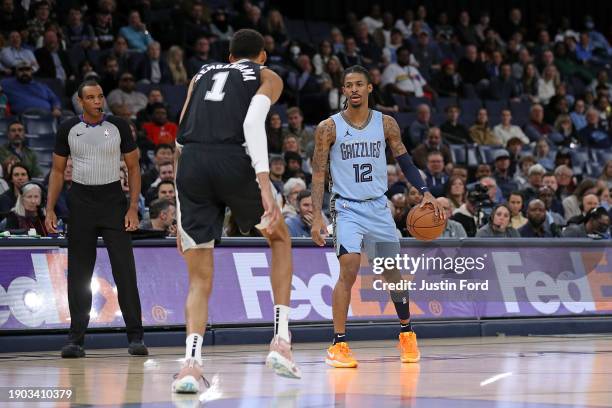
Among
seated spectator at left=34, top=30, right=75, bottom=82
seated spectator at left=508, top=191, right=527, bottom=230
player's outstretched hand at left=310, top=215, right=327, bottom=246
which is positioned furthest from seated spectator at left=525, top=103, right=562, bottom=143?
player's outstretched hand at left=310, top=215, right=327, bottom=246

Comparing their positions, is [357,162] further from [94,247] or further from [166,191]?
[166,191]

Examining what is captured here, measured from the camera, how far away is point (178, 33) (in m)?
21.7

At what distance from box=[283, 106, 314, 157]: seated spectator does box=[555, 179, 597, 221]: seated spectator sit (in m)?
4.06

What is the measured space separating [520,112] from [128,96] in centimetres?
916

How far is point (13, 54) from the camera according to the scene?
61.2 feet

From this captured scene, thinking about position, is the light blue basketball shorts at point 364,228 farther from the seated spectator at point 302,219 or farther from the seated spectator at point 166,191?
the seated spectator at point 166,191

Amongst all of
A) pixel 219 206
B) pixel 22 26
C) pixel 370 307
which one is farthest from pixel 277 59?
pixel 219 206

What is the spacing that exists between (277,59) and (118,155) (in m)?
10.8

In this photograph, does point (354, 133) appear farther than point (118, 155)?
No

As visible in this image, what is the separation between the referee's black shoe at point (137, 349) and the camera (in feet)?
37.4

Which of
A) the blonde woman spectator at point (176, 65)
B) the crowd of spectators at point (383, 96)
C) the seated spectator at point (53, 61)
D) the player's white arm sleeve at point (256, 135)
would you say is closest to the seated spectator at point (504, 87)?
the crowd of spectators at point (383, 96)

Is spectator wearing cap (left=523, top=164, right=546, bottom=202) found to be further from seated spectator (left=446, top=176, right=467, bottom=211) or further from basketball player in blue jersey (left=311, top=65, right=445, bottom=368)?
basketball player in blue jersey (left=311, top=65, right=445, bottom=368)

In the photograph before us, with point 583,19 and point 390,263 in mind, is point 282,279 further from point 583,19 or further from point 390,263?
point 583,19

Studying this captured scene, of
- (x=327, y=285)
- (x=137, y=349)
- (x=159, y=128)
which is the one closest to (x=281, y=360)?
(x=137, y=349)
